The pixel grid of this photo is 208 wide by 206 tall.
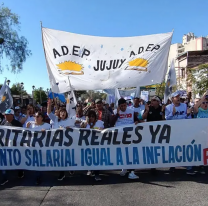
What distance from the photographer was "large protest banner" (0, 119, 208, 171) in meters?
5.11

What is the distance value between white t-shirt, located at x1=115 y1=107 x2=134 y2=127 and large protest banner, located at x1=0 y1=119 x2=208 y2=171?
0.20 m

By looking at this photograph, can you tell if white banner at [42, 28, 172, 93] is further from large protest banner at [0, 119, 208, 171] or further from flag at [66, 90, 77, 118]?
large protest banner at [0, 119, 208, 171]

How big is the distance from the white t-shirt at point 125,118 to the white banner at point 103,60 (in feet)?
2.91

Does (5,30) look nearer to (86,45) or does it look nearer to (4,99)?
(4,99)

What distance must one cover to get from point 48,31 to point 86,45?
105 centimetres

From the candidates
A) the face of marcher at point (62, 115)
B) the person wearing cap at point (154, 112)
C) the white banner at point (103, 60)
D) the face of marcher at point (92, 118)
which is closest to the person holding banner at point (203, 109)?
the person wearing cap at point (154, 112)

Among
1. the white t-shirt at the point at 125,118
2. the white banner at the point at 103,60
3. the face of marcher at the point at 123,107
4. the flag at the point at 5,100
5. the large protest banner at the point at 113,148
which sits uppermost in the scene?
the white banner at the point at 103,60

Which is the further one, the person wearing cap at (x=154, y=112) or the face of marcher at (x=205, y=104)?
the face of marcher at (x=205, y=104)

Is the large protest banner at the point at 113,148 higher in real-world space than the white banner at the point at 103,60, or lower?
lower

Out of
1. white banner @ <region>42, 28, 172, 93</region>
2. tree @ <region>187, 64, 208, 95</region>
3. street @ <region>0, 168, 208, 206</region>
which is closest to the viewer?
street @ <region>0, 168, 208, 206</region>

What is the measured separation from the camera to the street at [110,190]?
394cm

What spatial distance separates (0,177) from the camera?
530 centimetres

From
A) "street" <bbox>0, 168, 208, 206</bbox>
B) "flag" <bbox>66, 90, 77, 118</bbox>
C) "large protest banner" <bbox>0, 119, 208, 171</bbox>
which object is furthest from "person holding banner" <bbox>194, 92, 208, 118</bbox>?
"flag" <bbox>66, 90, 77, 118</bbox>

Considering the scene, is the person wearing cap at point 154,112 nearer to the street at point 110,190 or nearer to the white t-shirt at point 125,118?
the white t-shirt at point 125,118
